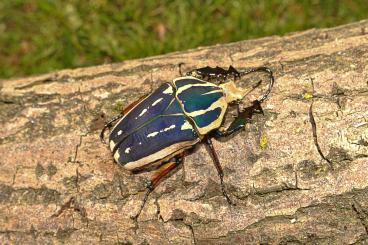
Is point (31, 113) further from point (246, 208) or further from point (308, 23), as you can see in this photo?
point (308, 23)

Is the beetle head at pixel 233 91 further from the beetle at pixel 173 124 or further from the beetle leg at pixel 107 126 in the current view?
the beetle leg at pixel 107 126

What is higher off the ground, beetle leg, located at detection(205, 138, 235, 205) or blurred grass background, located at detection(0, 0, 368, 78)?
blurred grass background, located at detection(0, 0, 368, 78)

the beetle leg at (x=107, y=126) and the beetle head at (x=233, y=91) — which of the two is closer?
the beetle head at (x=233, y=91)

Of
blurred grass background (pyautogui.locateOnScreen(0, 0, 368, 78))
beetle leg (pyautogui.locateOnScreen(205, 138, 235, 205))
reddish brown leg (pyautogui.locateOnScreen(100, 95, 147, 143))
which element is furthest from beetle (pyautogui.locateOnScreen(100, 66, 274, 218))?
blurred grass background (pyautogui.locateOnScreen(0, 0, 368, 78))

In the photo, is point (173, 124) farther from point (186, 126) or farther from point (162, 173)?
point (162, 173)

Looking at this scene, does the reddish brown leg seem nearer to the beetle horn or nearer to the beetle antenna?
the beetle horn

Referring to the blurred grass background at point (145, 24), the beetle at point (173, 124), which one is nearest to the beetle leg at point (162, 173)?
the beetle at point (173, 124)

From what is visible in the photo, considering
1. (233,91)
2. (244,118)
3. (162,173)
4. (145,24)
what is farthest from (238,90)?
(145,24)
